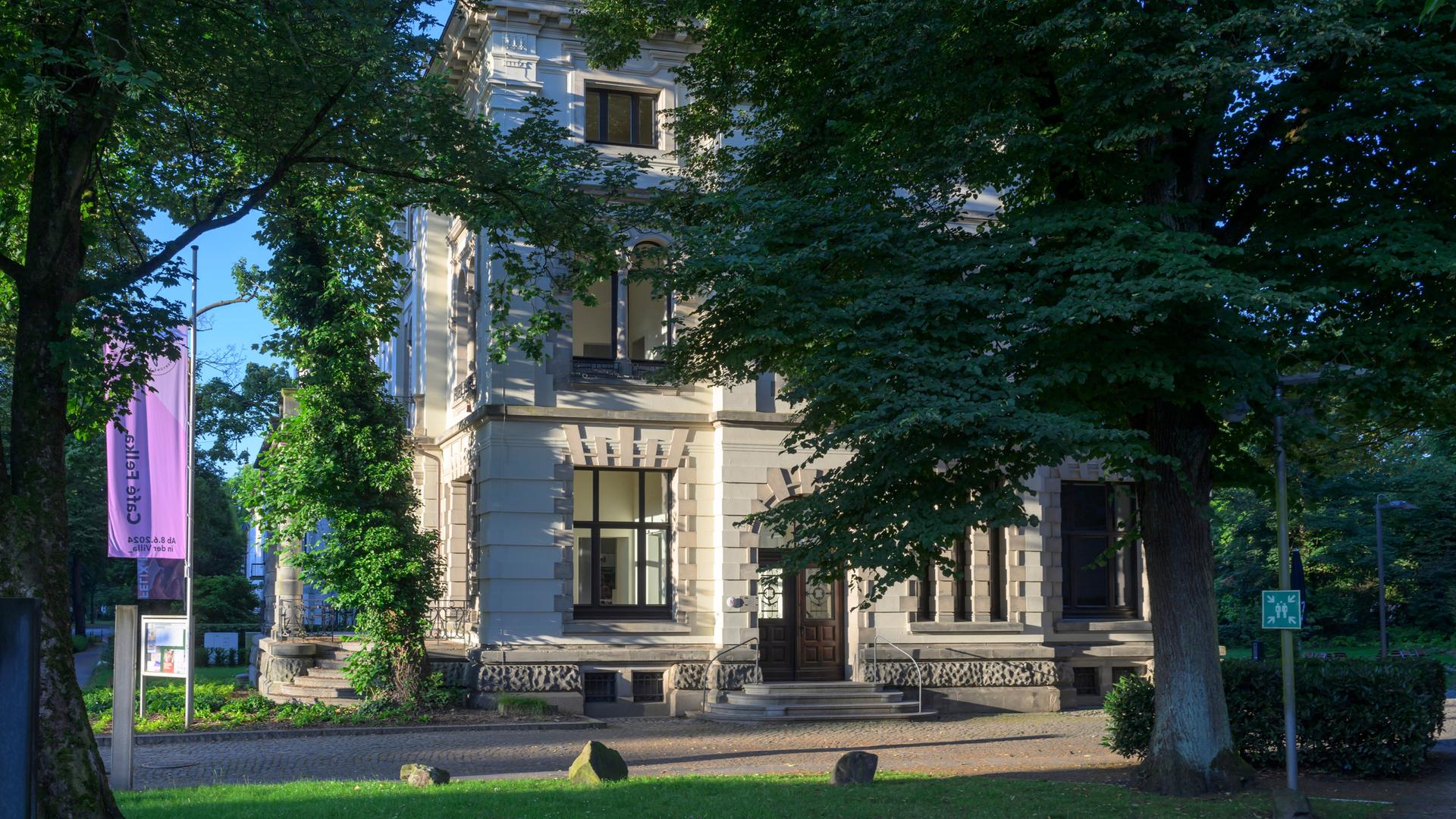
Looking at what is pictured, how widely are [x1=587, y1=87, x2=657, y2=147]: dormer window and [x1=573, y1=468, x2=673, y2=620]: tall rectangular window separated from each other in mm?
6145

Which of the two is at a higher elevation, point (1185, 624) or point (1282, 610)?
point (1282, 610)

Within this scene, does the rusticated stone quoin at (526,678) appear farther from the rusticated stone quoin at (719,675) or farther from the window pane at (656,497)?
the window pane at (656,497)

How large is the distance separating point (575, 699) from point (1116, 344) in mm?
13105

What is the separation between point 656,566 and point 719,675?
7.70 feet

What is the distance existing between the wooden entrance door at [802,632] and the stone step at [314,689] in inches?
293

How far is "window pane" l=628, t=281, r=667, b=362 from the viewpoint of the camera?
26344 millimetres

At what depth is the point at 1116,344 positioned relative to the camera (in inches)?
496

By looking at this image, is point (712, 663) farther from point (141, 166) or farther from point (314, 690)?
point (141, 166)

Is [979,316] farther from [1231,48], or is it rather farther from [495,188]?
[495,188]

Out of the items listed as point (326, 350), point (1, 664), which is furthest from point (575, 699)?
point (1, 664)

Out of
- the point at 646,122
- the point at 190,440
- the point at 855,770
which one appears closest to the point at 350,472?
the point at 190,440

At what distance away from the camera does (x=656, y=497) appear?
24.8 metres

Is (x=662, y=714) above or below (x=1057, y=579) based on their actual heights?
below

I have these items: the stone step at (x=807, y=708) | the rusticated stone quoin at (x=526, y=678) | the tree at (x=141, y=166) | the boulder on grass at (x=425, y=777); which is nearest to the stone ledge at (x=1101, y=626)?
the stone step at (x=807, y=708)
